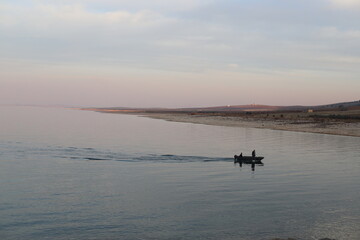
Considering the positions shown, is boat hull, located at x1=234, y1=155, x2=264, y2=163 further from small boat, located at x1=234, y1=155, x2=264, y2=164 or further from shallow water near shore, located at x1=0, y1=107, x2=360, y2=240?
shallow water near shore, located at x1=0, y1=107, x2=360, y2=240

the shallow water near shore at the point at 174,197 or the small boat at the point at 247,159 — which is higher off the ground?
the small boat at the point at 247,159

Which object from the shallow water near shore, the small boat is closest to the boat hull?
the small boat

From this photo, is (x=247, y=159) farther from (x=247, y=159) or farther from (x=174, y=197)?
(x=174, y=197)

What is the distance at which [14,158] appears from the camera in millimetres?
33656

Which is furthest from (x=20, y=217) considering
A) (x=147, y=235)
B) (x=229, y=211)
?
(x=229, y=211)

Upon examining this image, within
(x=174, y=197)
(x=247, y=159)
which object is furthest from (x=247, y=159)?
(x=174, y=197)

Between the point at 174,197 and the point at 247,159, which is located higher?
the point at 247,159

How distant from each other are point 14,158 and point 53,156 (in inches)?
133

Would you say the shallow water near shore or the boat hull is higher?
the boat hull

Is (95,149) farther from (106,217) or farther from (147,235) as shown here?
(147,235)

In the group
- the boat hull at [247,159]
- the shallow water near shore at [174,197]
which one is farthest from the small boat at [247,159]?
the shallow water near shore at [174,197]

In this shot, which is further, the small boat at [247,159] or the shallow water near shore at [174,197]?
the small boat at [247,159]

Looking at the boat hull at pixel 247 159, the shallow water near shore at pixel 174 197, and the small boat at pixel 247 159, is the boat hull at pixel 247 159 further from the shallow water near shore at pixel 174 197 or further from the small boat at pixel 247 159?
the shallow water near shore at pixel 174 197

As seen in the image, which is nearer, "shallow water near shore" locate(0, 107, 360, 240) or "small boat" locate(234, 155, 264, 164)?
"shallow water near shore" locate(0, 107, 360, 240)
